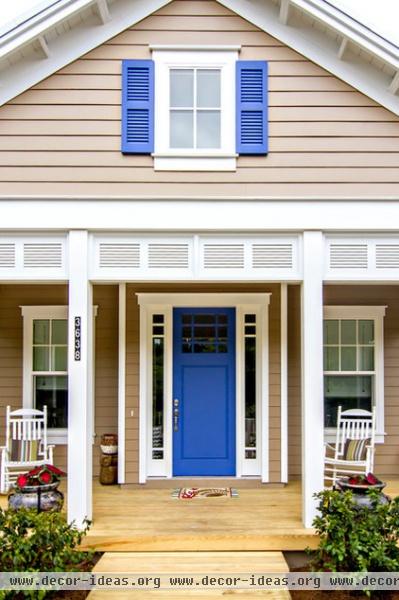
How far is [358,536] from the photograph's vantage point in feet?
13.9

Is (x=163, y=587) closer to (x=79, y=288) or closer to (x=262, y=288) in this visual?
(x=79, y=288)

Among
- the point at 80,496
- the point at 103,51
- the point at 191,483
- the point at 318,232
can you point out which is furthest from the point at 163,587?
the point at 103,51

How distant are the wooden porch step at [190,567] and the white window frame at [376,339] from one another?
2699 millimetres

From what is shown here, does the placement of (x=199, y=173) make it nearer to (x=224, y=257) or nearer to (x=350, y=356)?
(x=224, y=257)

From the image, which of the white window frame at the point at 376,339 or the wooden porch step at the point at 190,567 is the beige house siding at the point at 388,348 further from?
the wooden porch step at the point at 190,567

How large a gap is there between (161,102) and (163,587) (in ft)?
14.3

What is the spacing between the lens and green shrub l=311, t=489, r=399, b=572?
4.15 m

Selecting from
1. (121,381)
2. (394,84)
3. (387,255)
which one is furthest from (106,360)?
(394,84)

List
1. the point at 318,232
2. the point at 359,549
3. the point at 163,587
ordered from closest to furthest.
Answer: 1. the point at 359,549
2. the point at 163,587
3. the point at 318,232

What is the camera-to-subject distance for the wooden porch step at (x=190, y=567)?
172 inches

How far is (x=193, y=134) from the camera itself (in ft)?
19.0

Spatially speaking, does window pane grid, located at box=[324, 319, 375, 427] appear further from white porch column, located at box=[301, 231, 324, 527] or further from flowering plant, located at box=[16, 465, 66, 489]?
flowering plant, located at box=[16, 465, 66, 489]

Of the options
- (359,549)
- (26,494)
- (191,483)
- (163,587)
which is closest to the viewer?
(359,549)

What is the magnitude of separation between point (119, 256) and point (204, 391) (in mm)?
2364
